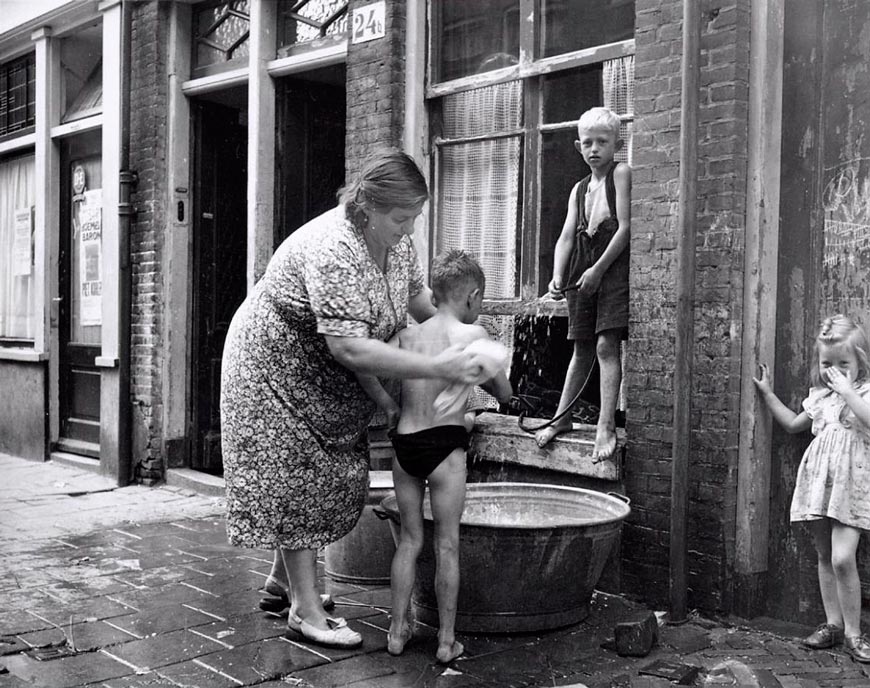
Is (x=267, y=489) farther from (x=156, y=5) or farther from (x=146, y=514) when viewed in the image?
(x=156, y=5)

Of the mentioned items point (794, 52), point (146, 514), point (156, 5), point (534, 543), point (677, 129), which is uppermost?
point (156, 5)

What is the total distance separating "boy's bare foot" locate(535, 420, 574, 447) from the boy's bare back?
134 cm

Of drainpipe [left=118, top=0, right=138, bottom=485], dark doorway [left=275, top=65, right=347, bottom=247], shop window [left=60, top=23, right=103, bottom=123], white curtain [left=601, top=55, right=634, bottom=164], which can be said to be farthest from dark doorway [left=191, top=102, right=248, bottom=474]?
white curtain [left=601, top=55, right=634, bottom=164]

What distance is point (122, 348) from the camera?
8250 millimetres

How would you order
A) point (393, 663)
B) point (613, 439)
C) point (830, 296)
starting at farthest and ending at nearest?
point (613, 439) < point (830, 296) < point (393, 663)

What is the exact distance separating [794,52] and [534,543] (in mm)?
2492

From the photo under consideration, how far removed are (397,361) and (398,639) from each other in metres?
1.17

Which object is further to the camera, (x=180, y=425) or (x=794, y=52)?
(x=180, y=425)

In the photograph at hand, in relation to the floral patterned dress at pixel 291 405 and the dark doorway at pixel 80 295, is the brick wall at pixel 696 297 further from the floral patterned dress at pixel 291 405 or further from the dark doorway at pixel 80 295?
the dark doorway at pixel 80 295

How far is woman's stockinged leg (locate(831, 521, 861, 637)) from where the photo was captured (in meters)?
4.07

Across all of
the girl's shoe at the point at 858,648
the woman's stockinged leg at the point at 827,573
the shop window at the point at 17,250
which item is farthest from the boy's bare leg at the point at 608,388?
the shop window at the point at 17,250

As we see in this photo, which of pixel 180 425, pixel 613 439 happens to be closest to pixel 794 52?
pixel 613 439

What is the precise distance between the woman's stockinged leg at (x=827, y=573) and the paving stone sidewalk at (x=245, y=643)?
183 millimetres

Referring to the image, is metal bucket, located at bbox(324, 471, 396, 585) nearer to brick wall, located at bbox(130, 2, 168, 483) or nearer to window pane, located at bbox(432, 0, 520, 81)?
window pane, located at bbox(432, 0, 520, 81)
